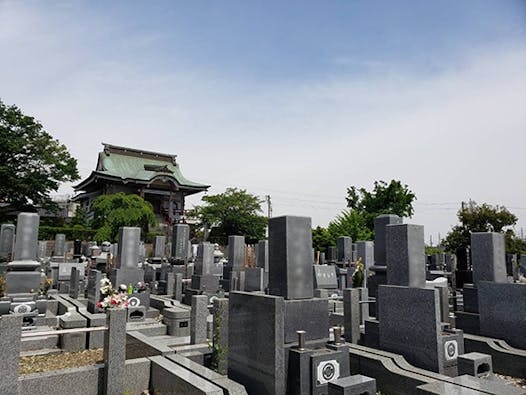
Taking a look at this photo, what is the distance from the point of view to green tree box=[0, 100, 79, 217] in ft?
96.5

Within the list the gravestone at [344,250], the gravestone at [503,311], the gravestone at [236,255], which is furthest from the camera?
the gravestone at [344,250]

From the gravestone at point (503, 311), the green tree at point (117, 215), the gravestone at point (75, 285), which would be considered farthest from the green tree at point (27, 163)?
the gravestone at point (503, 311)

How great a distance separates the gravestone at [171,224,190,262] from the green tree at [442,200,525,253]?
24738 mm

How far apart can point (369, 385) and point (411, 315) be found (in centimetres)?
199

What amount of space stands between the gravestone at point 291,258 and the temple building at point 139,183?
115 ft

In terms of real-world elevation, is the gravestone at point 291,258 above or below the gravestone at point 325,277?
above

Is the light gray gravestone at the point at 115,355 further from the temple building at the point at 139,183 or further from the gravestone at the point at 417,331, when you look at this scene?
the temple building at the point at 139,183

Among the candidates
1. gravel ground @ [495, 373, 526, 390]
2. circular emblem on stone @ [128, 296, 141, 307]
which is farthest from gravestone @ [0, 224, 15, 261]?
gravel ground @ [495, 373, 526, 390]

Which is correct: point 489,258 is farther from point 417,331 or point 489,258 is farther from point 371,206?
point 371,206

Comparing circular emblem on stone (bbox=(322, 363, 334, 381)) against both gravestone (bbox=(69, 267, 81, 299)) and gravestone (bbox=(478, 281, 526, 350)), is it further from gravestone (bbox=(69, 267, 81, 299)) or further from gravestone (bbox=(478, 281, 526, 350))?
gravestone (bbox=(69, 267, 81, 299))

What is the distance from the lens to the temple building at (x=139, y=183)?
38312 mm

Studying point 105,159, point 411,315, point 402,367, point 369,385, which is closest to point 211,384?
point 369,385

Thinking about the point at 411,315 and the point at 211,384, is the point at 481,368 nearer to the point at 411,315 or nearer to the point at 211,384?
the point at 411,315

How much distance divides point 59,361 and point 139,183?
110 feet
